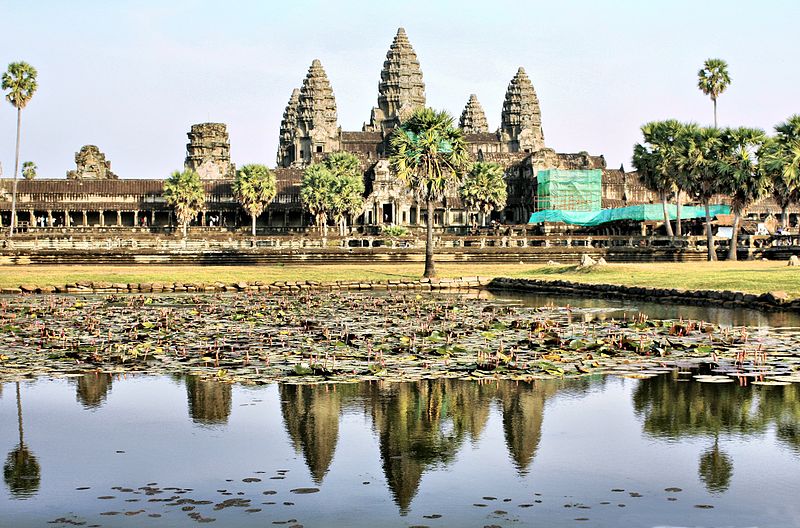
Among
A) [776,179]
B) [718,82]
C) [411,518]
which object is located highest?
[718,82]

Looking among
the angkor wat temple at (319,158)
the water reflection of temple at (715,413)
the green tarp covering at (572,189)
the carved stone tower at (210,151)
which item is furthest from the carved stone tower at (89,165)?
the water reflection of temple at (715,413)

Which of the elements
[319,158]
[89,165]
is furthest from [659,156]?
[89,165]

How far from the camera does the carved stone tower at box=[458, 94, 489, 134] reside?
582 feet

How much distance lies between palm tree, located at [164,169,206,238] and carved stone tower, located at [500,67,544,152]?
59.1m

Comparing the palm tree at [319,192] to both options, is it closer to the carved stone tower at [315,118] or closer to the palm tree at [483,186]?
the palm tree at [483,186]

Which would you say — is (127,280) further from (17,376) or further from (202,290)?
(17,376)

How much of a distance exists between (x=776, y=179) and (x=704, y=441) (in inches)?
2178

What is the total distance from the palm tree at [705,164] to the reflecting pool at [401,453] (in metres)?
51.7

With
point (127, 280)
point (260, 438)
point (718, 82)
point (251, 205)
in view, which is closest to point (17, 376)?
point (260, 438)

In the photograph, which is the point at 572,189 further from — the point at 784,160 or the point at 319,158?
the point at 784,160

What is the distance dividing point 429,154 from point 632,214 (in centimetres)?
4234

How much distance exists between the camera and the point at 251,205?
10869 cm

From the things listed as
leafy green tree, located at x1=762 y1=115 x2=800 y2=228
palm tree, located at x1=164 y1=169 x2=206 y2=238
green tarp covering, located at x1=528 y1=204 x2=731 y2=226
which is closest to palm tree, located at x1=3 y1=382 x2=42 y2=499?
leafy green tree, located at x1=762 y1=115 x2=800 y2=228

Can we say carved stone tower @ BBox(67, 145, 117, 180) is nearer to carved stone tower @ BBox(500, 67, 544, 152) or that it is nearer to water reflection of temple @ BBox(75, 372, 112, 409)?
carved stone tower @ BBox(500, 67, 544, 152)
